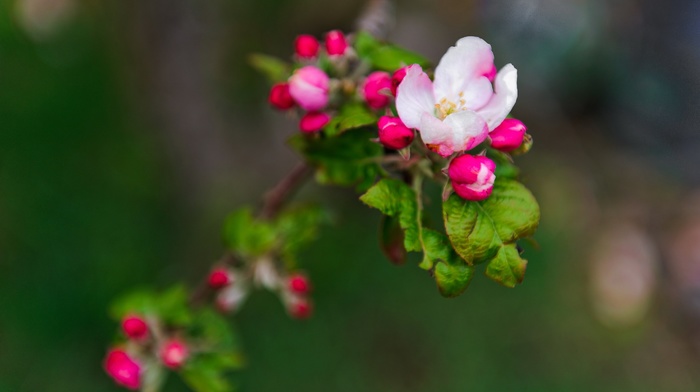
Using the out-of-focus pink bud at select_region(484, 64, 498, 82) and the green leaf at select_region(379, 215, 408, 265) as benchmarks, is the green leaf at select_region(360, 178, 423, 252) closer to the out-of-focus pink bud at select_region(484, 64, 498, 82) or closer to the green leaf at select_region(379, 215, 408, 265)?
the green leaf at select_region(379, 215, 408, 265)

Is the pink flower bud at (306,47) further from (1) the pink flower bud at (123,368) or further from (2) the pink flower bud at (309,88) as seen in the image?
(1) the pink flower bud at (123,368)

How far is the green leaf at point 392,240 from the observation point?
1096 mm

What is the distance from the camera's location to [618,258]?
3219 mm

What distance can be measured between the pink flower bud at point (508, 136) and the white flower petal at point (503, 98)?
0.01m

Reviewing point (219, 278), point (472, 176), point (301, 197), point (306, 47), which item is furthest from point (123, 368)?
point (301, 197)

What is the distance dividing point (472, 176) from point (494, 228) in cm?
10

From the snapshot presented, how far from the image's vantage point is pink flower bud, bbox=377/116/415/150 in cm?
91

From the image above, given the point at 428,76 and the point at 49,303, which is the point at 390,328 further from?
the point at 428,76

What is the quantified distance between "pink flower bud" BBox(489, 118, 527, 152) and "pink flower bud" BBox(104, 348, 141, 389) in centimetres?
87

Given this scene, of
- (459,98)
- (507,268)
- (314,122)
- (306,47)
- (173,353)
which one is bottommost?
(507,268)

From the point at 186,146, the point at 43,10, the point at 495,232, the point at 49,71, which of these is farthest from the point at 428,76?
the point at 43,10

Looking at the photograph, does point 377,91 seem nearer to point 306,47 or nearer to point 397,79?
point 397,79

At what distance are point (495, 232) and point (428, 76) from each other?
0.27 meters

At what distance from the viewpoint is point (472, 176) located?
89 centimetres
